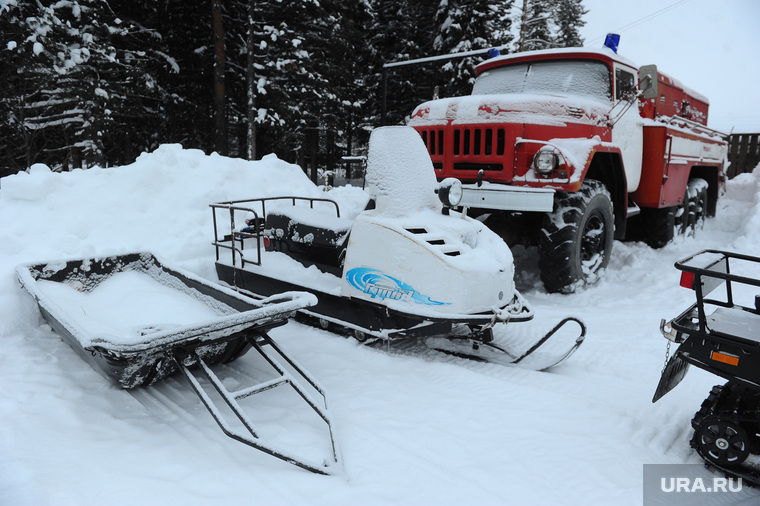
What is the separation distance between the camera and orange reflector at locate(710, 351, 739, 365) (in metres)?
2.75

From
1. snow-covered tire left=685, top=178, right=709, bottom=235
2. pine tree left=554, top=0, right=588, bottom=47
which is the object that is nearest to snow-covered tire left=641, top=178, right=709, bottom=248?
snow-covered tire left=685, top=178, right=709, bottom=235

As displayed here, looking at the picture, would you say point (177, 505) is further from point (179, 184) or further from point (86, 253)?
point (179, 184)

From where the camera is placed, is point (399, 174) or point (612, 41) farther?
point (612, 41)

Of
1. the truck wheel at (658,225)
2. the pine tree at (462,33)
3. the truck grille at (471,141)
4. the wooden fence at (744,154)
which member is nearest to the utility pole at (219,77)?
the pine tree at (462,33)

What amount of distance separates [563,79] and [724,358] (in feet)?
16.6

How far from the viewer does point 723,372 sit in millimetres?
2807

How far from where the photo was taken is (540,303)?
5.93 m

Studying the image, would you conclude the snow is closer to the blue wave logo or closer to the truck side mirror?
the blue wave logo

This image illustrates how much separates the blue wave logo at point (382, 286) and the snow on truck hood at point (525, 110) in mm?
2887

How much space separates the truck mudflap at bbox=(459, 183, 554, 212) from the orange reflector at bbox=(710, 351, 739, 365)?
2742 mm

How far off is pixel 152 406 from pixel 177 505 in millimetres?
1147

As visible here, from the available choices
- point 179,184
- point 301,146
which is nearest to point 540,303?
point 179,184

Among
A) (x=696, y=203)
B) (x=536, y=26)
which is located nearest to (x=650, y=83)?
(x=696, y=203)

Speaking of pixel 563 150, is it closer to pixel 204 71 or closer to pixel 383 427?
pixel 383 427
